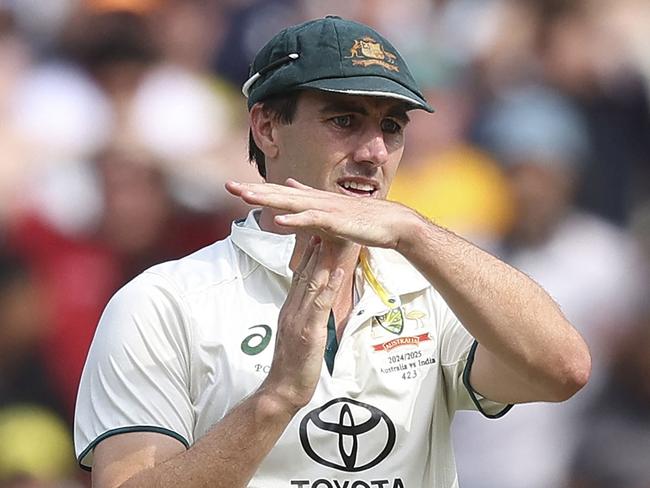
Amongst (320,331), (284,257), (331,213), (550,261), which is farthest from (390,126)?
(550,261)

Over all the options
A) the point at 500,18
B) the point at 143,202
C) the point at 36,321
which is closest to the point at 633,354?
the point at 500,18

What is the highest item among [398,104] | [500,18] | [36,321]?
[500,18]

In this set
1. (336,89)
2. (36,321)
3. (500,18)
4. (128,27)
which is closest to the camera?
(336,89)

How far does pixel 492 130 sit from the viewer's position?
6125 mm

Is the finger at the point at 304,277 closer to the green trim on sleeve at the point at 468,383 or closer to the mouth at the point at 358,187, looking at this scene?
the mouth at the point at 358,187

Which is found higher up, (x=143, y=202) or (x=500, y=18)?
(x=500, y=18)

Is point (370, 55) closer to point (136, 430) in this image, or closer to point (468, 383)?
point (468, 383)

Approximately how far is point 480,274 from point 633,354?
3.15 metres

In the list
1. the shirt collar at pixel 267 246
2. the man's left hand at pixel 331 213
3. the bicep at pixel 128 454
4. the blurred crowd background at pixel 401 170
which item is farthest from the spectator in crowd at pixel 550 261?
Result: the man's left hand at pixel 331 213

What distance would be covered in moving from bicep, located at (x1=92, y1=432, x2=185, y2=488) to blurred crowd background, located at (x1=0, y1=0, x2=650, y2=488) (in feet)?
7.95

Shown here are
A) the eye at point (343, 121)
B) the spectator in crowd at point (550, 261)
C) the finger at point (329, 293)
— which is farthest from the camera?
the spectator in crowd at point (550, 261)

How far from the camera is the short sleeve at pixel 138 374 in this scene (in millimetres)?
3062

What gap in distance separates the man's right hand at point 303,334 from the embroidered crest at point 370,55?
0.57m

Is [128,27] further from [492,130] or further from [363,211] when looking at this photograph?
[363,211]
